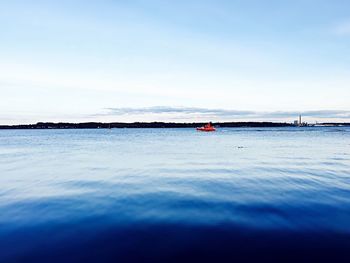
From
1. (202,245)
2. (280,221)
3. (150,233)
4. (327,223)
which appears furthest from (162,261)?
(327,223)

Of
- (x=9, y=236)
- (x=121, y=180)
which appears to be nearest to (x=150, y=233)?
(x=9, y=236)

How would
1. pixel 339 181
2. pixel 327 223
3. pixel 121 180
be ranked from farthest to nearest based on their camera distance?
1. pixel 121 180
2. pixel 339 181
3. pixel 327 223

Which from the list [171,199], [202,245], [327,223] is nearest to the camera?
[202,245]

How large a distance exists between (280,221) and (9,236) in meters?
7.66

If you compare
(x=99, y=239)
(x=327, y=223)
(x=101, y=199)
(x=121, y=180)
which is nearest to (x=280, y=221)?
(x=327, y=223)

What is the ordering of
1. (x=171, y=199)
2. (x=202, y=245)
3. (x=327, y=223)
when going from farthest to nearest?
(x=171, y=199) → (x=327, y=223) → (x=202, y=245)

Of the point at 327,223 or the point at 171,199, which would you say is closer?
the point at 327,223

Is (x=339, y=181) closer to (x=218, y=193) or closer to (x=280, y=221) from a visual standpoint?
(x=218, y=193)

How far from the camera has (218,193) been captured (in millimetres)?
12906

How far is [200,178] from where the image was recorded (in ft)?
56.1

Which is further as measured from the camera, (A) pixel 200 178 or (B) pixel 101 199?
(A) pixel 200 178

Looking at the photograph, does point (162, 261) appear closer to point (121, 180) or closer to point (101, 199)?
point (101, 199)

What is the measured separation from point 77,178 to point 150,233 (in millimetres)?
11282

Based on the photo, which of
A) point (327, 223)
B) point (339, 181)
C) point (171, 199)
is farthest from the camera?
point (339, 181)
